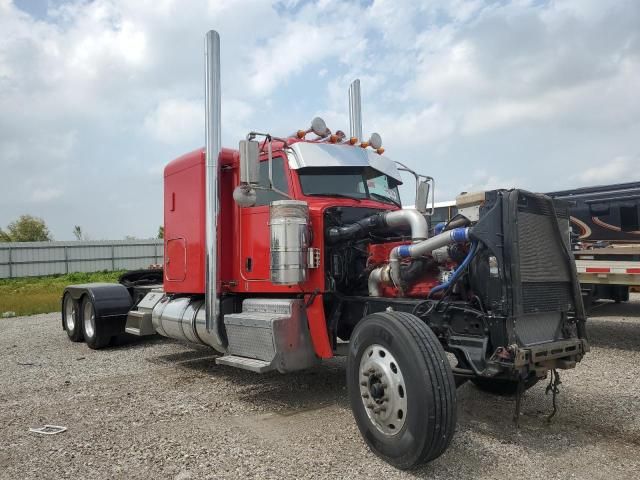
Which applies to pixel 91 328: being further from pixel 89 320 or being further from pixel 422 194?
pixel 422 194

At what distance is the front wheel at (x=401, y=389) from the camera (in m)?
3.62

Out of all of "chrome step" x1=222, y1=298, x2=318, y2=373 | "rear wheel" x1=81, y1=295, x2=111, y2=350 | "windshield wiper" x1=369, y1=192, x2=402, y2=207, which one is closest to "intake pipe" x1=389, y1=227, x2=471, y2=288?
"chrome step" x1=222, y1=298, x2=318, y2=373

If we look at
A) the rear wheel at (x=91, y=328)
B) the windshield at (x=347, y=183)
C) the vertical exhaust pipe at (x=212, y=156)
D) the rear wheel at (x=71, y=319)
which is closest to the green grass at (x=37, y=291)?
the rear wheel at (x=71, y=319)

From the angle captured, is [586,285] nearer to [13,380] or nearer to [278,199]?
[278,199]

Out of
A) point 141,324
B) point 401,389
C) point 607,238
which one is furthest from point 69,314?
point 607,238

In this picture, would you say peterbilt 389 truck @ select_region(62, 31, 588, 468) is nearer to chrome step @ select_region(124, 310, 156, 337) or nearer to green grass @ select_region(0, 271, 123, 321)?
chrome step @ select_region(124, 310, 156, 337)

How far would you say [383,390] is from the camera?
159 inches

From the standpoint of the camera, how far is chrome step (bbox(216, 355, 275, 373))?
5.22 metres

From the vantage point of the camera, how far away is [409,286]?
4.95m

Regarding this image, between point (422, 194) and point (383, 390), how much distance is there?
132 inches

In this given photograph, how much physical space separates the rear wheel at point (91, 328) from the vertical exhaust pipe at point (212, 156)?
3.71 m

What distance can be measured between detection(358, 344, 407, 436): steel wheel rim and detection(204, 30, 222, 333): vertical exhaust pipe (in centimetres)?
245

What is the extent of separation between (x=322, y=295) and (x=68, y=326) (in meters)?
6.84

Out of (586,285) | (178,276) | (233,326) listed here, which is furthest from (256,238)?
(586,285)
